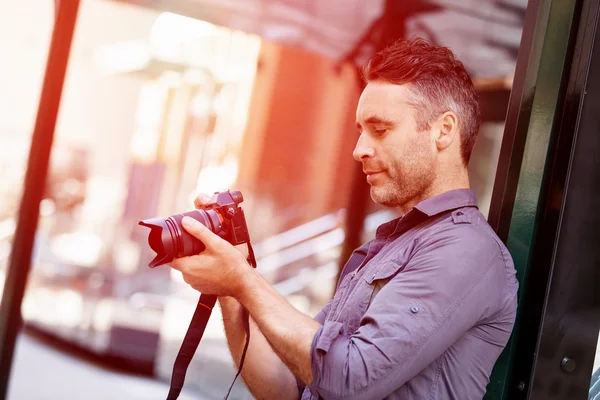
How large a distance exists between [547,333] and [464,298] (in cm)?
31

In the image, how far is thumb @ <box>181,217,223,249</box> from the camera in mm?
1330

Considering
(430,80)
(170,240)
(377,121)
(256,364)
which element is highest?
(430,80)

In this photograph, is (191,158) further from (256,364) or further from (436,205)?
(436,205)

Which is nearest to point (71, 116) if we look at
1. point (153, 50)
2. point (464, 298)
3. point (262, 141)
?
point (153, 50)

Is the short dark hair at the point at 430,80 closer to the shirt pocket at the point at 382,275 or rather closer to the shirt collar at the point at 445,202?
the shirt collar at the point at 445,202

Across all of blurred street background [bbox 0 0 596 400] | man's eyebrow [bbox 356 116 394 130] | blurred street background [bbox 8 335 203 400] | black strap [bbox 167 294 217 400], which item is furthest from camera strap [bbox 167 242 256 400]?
blurred street background [bbox 8 335 203 400]

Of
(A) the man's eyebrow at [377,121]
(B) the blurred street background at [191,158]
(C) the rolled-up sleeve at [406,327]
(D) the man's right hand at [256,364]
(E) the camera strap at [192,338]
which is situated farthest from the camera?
(B) the blurred street background at [191,158]

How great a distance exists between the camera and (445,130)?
4.69 ft

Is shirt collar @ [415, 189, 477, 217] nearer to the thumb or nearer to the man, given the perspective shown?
the man

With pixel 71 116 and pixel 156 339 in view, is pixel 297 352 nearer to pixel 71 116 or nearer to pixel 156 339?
pixel 71 116

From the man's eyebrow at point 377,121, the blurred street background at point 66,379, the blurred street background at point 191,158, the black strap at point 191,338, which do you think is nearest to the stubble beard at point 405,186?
the man's eyebrow at point 377,121

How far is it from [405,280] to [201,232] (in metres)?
0.40

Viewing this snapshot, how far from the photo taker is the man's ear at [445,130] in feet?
4.67

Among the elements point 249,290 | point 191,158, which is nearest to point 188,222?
point 249,290
